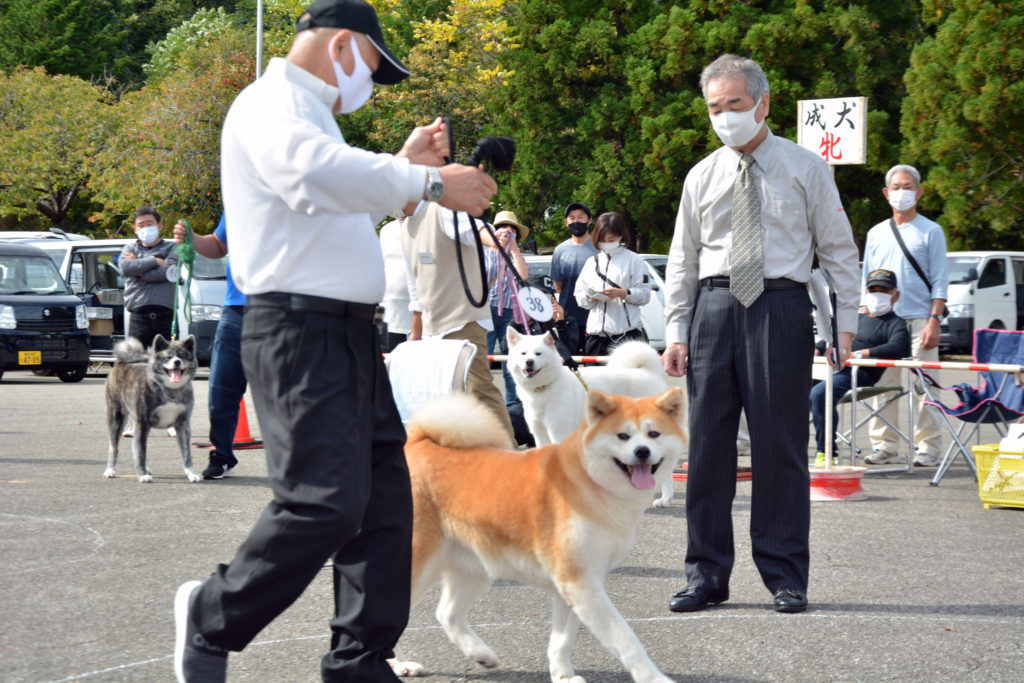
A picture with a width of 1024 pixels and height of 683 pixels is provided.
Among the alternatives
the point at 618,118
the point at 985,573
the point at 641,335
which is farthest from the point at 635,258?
the point at 618,118

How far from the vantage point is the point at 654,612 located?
4.97 meters

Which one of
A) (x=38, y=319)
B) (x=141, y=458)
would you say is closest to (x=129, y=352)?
(x=141, y=458)

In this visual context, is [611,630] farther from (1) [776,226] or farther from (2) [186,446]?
(2) [186,446]

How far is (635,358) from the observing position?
812cm

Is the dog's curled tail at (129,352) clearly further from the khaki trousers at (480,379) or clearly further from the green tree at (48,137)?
the green tree at (48,137)

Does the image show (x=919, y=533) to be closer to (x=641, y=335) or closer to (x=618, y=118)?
(x=641, y=335)

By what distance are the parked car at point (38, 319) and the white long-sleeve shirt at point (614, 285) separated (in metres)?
9.86

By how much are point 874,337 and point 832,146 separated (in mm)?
1577

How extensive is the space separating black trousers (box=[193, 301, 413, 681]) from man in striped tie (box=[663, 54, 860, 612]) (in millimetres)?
2041

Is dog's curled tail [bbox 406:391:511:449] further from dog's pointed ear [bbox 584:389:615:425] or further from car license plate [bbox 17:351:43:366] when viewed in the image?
car license plate [bbox 17:351:43:366]

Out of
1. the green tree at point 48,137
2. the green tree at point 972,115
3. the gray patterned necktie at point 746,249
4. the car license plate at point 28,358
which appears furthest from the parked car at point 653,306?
the green tree at point 48,137

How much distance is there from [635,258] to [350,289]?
23.5 ft

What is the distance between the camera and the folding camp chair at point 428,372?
5562mm

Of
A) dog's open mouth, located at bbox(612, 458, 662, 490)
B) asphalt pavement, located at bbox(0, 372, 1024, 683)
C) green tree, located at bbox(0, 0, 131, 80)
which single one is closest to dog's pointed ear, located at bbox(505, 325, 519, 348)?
asphalt pavement, located at bbox(0, 372, 1024, 683)
